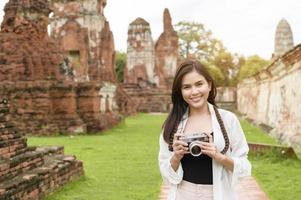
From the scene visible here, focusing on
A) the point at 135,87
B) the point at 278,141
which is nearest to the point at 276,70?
the point at 278,141

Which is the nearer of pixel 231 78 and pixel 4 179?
pixel 4 179

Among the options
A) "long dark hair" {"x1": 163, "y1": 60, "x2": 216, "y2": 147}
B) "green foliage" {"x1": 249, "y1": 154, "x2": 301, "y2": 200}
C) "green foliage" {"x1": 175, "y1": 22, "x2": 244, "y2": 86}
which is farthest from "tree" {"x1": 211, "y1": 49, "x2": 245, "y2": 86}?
"long dark hair" {"x1": 163, "y1": 60, "x2": 216, "y2": 147}

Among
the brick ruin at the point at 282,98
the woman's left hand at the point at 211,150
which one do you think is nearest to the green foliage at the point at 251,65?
the brick ruin at the point at 282,98

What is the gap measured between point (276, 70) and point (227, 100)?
1022 inches

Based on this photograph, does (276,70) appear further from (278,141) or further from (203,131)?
(203,131)

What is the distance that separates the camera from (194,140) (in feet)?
9.34

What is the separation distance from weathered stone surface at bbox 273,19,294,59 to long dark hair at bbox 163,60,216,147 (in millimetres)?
26334

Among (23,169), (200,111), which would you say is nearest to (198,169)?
(200,111)

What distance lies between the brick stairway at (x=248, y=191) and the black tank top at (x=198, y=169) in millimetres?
3329

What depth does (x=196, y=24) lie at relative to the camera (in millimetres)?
53750

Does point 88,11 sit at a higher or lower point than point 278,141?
higher

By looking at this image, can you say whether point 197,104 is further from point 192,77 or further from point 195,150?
point 195,150

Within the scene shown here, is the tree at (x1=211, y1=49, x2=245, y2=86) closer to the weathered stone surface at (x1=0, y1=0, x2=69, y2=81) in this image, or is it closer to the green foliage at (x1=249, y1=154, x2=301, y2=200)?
the weathered stone surface at (x1=0, y1=0, x2=69, y2=81)

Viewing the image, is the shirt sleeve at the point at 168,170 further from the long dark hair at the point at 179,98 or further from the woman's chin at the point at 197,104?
the woman's chin at the point at 197,104
